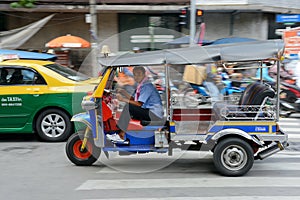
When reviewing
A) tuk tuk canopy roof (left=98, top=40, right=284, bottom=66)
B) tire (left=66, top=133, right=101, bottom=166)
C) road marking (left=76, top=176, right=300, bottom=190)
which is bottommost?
road marking (left=76, top=176, right=300, bottom=190)

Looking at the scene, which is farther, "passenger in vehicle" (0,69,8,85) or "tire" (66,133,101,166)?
"passenger in vehicle" (0,69,8,85)

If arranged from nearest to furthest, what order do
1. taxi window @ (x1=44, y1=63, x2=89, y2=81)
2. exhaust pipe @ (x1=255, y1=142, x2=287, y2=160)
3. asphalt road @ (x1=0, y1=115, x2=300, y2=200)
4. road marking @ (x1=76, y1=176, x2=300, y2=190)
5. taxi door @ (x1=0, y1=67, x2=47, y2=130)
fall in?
asphalt road @ (x1=0, y1=115, x2=300, y2=200) < road marking @ (x1=76, y1=176, x2=300, y2=190) < exhaust pipe @ (x1=255, y1=142, x2=287, y2=160) < taxi door @ (x1=0, y1=67, x2=47, y2=130) < taxi window @ (x1=44, y1=63, x2=89, y2=81)

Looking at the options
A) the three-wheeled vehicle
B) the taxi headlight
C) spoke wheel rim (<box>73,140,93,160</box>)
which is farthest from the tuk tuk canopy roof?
spoke wheel rim (<box>73,140,93,160</box>)

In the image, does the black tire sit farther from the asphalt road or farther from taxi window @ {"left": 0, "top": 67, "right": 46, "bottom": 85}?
taxi window @ {"left": 0, "top": 67, "right": 46, "bottom": 85}

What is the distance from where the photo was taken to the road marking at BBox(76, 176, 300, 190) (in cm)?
A: 556

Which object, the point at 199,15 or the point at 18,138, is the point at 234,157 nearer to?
the point at 18,138

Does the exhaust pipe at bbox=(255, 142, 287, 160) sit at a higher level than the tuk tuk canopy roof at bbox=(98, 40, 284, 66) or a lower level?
lower

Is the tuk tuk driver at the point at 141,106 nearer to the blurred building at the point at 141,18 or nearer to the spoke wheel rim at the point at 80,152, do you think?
the spoke wheel rim at the point at 80,152

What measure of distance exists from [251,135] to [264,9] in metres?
12.9

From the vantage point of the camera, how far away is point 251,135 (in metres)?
5.93

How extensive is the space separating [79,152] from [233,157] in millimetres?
2435

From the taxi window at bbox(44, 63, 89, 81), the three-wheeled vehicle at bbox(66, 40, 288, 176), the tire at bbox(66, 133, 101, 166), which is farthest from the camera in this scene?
the taxi window at bbox(44, 63, 89, 81)

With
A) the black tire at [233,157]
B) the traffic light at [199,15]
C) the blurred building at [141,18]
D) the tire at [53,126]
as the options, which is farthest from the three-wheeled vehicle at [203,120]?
the blurred building at [141,18]

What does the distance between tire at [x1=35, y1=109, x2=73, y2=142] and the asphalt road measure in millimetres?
797
